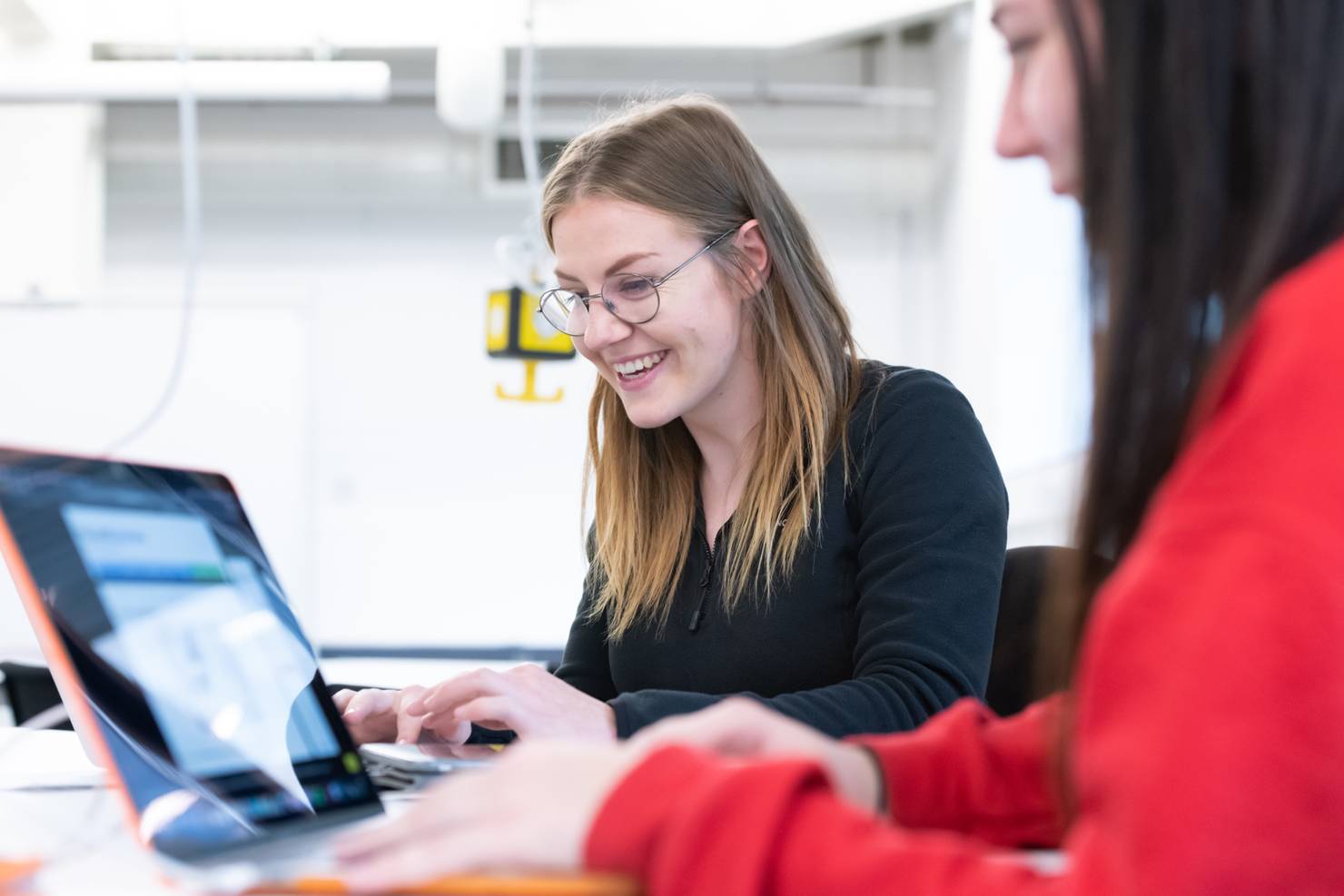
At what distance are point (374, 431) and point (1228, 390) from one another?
4998 mm

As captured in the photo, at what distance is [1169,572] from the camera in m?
0.43

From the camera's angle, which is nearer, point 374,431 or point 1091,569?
point 1091,569

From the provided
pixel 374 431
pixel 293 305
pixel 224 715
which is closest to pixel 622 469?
pixel 224 715

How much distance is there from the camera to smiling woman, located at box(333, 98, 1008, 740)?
125cm

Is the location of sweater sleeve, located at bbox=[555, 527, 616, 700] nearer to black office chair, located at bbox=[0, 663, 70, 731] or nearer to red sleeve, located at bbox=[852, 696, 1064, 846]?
red sleeve, located at bbox=[852, 696, 1064, 846]

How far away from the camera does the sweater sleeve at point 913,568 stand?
3.49ft

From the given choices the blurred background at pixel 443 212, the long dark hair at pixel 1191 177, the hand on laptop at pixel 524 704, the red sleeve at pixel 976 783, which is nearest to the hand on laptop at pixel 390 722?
the hand on laptop at pixel 524 704

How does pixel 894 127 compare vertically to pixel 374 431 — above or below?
above

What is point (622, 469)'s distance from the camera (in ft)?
5.11

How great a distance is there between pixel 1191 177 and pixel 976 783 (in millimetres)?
350

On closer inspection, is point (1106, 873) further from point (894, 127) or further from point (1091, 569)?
point (894, 127)

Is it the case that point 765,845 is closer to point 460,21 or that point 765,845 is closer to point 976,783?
point 976,783

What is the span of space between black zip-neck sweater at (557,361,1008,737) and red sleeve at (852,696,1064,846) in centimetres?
34

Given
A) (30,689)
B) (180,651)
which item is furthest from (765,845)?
(30,689)
